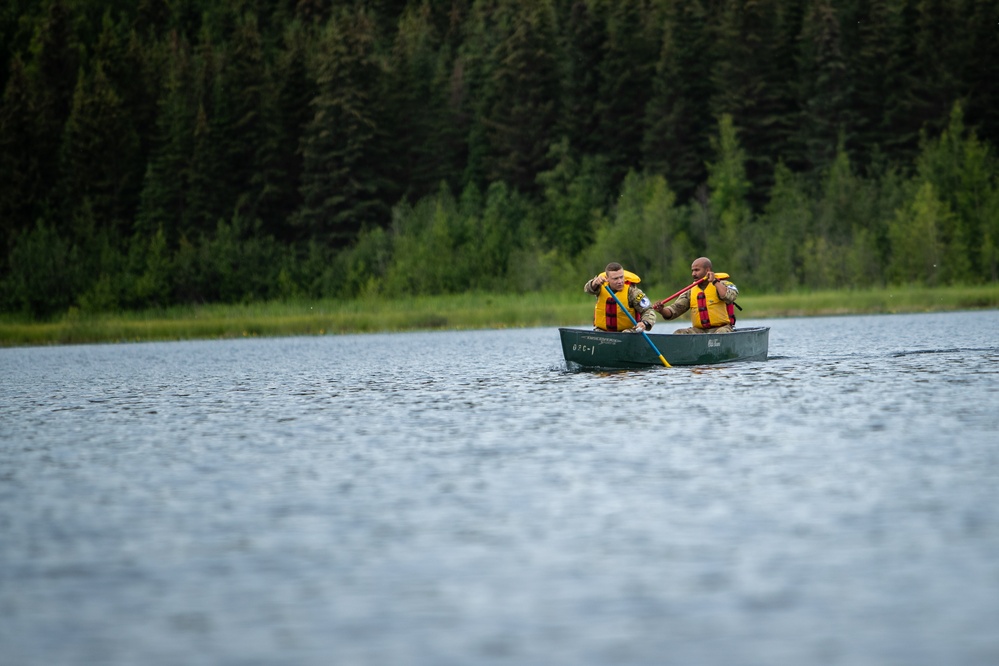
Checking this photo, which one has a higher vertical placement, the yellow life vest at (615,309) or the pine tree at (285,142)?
the pine tree at (285,142)

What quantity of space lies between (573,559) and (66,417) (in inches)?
502

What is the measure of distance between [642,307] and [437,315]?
2739 cm

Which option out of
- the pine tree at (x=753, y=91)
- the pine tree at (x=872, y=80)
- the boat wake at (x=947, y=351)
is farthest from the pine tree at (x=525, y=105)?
the boat wake at (x=947, y=351)

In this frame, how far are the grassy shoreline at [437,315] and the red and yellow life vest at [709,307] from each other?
24.0m

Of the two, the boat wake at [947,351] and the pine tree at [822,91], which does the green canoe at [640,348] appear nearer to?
the boat wake at [947,351]

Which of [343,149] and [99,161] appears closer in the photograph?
[343,149]

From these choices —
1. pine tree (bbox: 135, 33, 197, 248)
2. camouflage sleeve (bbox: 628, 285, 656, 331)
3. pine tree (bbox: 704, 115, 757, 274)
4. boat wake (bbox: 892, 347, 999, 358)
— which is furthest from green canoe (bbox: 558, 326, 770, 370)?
pine tree (bbox: 135, 33, 197, 248)

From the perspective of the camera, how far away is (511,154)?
3364 inches

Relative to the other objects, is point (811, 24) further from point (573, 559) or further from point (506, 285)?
point (573, 559)

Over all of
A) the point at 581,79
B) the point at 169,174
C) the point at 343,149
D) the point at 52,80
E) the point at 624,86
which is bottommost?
the point at 169,174

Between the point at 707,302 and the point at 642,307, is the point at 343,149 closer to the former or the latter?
the point at 707,302

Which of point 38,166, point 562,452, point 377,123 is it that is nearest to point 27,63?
point 38,166

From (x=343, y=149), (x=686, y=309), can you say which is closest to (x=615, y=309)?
(x=686, y=309)

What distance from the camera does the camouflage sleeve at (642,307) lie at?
23.9m
